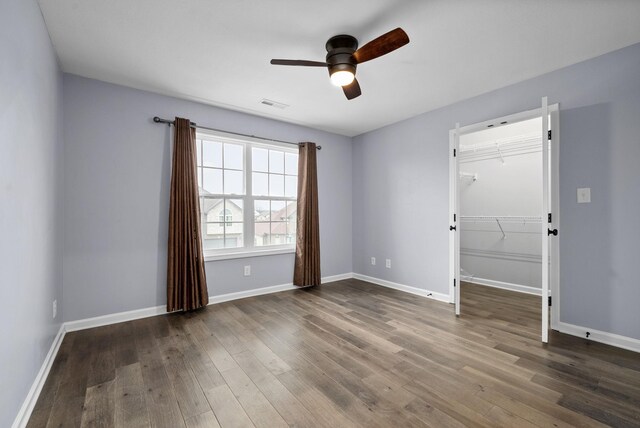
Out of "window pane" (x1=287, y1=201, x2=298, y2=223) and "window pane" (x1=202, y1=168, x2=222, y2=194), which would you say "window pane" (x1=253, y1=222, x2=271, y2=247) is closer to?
"window pane" (x1=287, y1=201, x2=298, y2=223)

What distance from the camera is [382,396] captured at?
5.82 ft

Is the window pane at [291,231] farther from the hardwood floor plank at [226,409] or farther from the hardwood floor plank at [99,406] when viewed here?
the hardwood floor plank at [99,406]

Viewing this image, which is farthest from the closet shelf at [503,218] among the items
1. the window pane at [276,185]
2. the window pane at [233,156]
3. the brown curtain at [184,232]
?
the brown curtain at [184,232]

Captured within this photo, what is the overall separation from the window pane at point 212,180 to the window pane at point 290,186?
3.36ft

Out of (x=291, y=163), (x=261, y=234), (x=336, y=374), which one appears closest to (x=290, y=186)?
(x=291, y=163)

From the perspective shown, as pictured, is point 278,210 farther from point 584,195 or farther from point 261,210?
point 584,195

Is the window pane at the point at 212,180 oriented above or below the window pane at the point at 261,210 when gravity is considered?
above

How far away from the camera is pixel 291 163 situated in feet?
14.8

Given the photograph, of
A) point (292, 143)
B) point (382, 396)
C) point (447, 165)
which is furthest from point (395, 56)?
point (382, 396)

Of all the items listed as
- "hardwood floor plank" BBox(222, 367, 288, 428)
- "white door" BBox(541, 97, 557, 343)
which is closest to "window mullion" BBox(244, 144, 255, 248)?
"hardwood floor plank" BBox(222, 367, 288, 428)

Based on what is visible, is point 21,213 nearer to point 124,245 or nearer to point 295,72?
point 124,245

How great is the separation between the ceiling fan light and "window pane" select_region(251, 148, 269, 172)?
202 cm

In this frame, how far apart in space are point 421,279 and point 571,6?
10.2 feet

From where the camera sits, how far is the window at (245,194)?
12.1 feet
